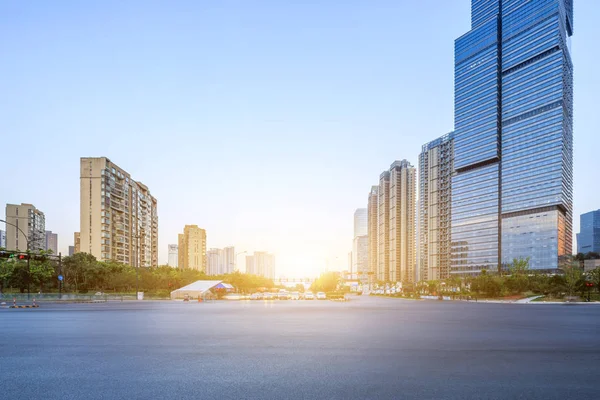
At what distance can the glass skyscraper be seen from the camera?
6083 inches

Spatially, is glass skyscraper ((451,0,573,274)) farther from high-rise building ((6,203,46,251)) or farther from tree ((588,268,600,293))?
high-rise building ((6,203,46,251))

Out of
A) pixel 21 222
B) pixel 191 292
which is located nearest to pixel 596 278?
pixel 191 292

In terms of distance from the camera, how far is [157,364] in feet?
36.1

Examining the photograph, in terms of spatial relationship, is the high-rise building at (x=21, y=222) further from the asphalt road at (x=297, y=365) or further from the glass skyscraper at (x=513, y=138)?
the asphalt road at (x=297, y=365)

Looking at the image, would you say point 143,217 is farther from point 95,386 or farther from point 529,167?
point 95,386

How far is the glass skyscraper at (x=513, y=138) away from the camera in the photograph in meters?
154

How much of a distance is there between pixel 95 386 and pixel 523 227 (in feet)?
582

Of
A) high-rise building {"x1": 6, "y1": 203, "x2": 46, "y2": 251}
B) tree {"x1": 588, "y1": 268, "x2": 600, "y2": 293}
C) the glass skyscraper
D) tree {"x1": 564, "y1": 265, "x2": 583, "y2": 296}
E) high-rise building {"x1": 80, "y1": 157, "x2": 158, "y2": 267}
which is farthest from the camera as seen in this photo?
high-rise building {"x1": 6, "y1": 203, "x2": 46, "y2": 251}

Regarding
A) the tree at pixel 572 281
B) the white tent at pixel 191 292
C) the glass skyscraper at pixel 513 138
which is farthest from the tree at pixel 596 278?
the glass skyscraper at pixel 513 138

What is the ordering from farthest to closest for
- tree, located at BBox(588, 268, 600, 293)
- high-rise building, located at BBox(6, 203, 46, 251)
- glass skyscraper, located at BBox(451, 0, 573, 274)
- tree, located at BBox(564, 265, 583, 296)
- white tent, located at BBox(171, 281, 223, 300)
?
high-rise building, located at BBox(6, 203, 46, 251) → glass skyscraper, located at BBox(451, 0, 573, 274) → tree, located at BBox(588, 268, 600, 293) → white tent, located at BBox(171, 281, 223, 300) → tree, located at BBox(564, 265, 583, 296)

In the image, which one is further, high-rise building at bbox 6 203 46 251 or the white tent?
high-rise building at bbox 6 203 46 251

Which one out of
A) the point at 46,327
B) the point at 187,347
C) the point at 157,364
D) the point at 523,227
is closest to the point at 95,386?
the point at 157,364

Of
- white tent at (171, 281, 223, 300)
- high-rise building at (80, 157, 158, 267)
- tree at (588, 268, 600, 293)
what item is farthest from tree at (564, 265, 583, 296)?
high-rise building at (80, 157, 158, 267)

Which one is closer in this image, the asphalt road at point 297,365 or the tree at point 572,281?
the asphalt road at point 297,365
